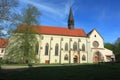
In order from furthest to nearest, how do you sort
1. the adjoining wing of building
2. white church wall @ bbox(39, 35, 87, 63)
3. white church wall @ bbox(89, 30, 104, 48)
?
white church wall @ bbox(89, 30, 104, 48) < the adjoining wing of building < white church wall @ bbox(39, 35, 87, 63)

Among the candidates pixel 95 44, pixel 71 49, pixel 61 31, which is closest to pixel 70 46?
pixel 71 49

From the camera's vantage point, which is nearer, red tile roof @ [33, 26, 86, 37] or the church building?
the church building

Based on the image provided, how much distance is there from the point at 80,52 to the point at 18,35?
2539cm

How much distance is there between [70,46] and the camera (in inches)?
2339

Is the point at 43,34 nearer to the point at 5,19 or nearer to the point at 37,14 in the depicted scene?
the point at 37,14

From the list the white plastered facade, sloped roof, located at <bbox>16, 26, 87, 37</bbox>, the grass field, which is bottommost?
the grass field

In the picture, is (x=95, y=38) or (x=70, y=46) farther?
(x=95, y=38)

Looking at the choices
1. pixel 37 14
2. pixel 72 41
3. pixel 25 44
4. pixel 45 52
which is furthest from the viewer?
pixel 72 41

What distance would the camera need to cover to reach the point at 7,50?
42.2 meters

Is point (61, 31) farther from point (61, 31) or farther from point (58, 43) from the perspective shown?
point (58, 43)

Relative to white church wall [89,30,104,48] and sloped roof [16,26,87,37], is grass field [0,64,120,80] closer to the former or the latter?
sloped roof [16,26,87,37]

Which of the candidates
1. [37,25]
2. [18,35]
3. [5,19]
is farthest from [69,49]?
[5,19]

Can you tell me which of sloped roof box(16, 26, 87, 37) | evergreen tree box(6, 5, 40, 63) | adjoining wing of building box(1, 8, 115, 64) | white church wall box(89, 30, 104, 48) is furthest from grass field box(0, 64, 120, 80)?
white church wall box(89, 30, 104, 48)

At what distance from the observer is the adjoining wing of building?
186 feet
